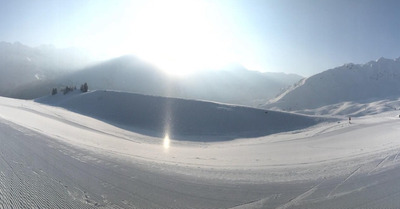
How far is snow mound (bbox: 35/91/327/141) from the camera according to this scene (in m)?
34.1

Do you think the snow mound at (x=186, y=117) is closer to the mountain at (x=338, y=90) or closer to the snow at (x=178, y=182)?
the snow at (x=178, y=182)

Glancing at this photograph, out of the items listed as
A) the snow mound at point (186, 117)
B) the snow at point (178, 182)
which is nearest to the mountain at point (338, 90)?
the snow mound at point (186, 117)

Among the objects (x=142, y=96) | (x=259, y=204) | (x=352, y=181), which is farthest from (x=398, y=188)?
(x=142, y=96)

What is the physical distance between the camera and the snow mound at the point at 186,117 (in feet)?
112

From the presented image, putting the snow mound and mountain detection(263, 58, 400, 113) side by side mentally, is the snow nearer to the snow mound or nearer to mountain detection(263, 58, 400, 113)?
the snow mound

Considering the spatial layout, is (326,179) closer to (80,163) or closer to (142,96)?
(80,163)

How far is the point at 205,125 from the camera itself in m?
36.5

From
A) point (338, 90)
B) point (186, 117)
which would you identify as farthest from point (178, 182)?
point (338, 90)

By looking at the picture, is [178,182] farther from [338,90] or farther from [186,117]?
[338,90]

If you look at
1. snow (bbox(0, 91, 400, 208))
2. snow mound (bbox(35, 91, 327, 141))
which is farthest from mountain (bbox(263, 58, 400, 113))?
snow (bbox(0, 91, 400, 208))

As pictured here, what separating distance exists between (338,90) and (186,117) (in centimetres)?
16064

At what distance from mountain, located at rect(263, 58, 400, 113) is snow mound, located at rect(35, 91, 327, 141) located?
118m

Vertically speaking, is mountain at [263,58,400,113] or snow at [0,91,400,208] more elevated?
mountain at [263,58,400,113]

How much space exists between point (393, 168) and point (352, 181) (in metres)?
2.53
